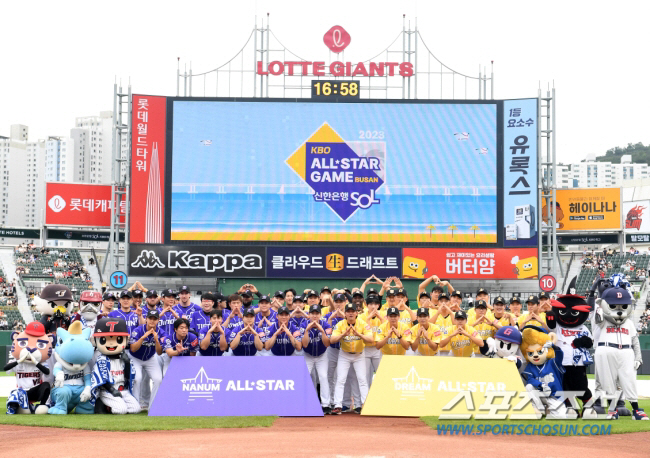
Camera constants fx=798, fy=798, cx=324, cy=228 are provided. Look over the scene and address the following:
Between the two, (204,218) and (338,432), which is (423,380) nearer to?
(338,432)

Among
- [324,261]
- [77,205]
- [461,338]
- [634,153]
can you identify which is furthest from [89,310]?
[634,153]

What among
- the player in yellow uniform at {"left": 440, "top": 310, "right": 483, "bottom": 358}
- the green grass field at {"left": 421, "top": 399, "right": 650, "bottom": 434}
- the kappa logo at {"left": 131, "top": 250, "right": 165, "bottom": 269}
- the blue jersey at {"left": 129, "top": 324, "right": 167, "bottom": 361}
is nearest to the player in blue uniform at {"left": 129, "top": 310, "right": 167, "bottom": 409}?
the blue jersey at {"left": 129, "top": 324, "right": 167, "bottom": 361}

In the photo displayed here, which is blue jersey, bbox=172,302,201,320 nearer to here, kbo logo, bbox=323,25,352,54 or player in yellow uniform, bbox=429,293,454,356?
player in yellow uniform, bbox=429,293,454,356

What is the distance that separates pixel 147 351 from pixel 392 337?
3.62 m

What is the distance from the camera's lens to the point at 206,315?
1234cm

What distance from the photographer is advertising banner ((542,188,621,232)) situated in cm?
3256

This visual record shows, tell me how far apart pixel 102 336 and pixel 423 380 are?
14.8 feet

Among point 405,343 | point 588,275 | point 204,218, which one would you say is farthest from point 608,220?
point 405,343

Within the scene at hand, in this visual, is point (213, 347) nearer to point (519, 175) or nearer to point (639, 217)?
point (519, 175)

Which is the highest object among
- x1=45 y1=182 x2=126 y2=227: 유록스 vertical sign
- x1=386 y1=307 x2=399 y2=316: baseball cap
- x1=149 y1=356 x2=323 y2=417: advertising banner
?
x1=45 y1=182 x2=126 y2=227: 유록스 vertical sign

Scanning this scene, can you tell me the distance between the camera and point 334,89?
2827 cm

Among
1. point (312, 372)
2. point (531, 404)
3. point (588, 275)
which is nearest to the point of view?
point (531, 404)

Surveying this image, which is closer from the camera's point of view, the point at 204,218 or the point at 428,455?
the point at 428,455

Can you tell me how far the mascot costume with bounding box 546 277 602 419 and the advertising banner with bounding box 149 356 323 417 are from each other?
350 cm
